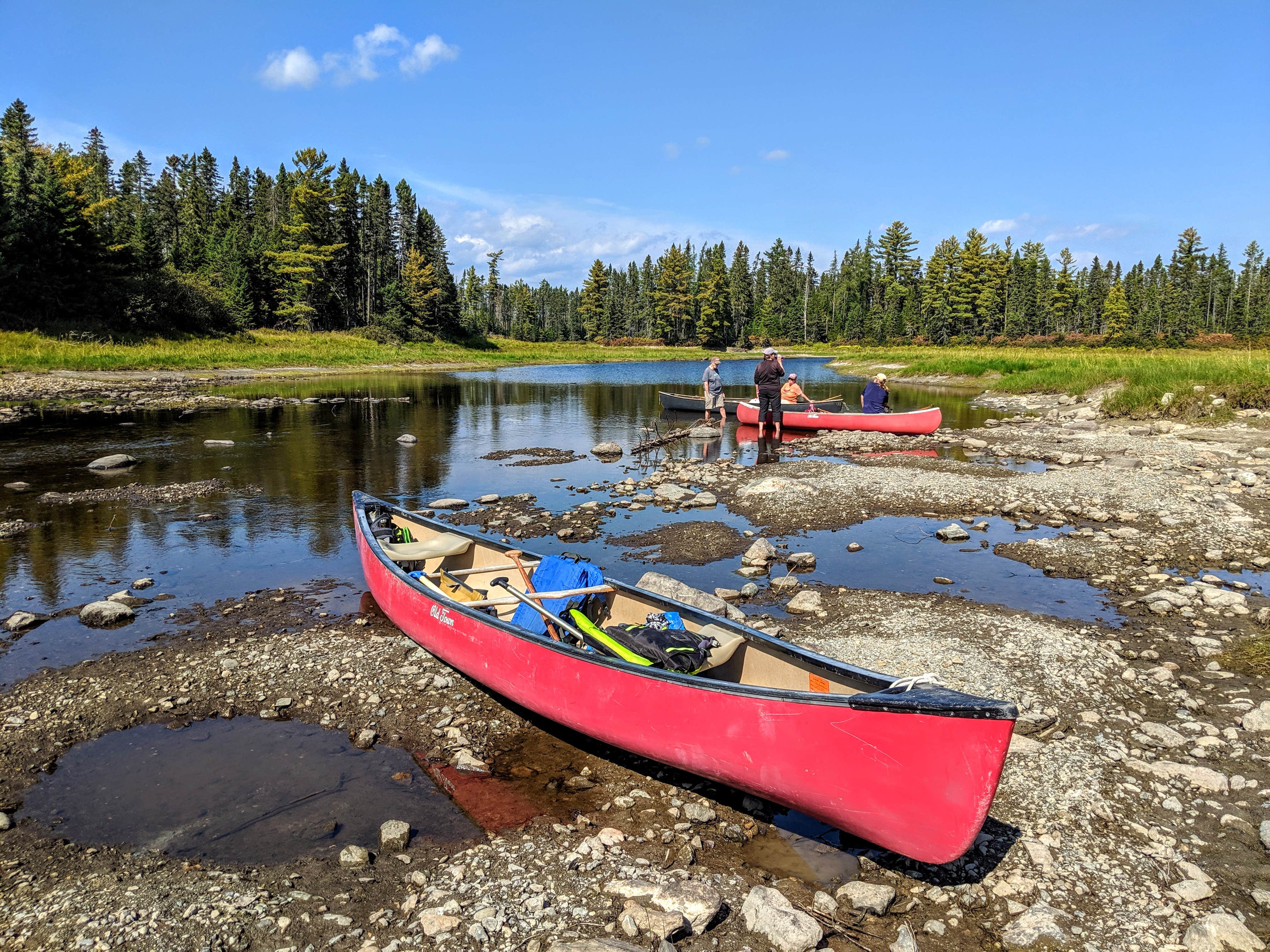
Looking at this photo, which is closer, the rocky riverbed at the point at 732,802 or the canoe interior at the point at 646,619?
the rocky riverbed at the point at 732,802

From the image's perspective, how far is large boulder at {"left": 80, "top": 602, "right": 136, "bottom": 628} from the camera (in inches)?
369

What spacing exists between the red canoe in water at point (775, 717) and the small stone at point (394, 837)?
5.35 feet

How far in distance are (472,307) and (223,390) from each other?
78.0 metres

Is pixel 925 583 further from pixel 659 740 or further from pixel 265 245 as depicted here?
pixel 265 245

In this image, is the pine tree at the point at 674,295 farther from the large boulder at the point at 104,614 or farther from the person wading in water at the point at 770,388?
the large boulder at the point at 104,614

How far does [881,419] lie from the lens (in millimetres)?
26078

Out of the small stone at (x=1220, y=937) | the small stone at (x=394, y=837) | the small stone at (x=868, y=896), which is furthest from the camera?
the small stone at (x=394, y=837)

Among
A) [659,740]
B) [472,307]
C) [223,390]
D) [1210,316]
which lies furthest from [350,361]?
[1210,316]

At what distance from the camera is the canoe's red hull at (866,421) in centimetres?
2550

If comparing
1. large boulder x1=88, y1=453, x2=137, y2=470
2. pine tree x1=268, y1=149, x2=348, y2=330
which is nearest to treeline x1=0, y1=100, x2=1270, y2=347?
pine tree x1=268, y1=149, x2=348, y2=330

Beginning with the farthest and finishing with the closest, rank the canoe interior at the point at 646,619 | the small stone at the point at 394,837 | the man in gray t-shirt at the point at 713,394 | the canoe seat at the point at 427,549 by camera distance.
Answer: the man in gray t-shirt at the point at 713,394 < the canoe seat at the point at 427,549 < the canoe interior at the point at 646,619 < the small stone at the point at 394,837

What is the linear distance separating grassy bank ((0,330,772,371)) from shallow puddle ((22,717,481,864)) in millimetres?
48973

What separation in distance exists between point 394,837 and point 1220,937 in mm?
5220

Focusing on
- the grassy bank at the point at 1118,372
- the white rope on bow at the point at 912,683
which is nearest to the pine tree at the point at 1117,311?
the grassy bank at the point at 1118,372
